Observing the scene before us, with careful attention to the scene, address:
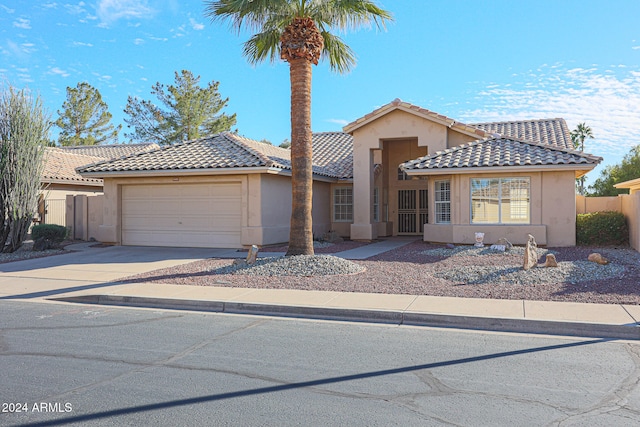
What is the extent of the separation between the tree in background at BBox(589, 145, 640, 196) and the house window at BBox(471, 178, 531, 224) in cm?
2483

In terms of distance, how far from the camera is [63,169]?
26.6 m

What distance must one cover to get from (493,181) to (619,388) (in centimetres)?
1378

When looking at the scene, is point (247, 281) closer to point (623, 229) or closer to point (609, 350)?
point (609, 350)

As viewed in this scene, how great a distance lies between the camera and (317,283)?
11.7m

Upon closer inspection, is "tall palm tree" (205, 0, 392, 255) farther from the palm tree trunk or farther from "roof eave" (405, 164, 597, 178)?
"roof eave" (405, 164, 597, 178)

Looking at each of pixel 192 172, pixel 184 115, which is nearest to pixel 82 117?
pixel 184 115

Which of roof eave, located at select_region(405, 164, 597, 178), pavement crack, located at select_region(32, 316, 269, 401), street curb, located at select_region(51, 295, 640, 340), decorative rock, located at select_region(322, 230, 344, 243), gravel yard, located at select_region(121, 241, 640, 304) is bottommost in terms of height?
pavement crack, located at select_region(32, 316, 269, 401)

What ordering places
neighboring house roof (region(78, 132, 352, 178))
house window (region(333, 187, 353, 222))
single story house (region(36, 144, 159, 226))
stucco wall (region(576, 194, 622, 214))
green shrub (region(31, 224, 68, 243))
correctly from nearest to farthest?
1. green shrub (region(31, 224, 68, 243))
2. neighboring house roof (region(78, 132, 352, 178))
3. stucco wall (region(576, 194, 622, 214))
4. single story house (region(36, 144, 159, 226))
5. house window (region(333, 187, 353, 222))

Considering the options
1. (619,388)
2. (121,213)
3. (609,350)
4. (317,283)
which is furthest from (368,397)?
(121,213)

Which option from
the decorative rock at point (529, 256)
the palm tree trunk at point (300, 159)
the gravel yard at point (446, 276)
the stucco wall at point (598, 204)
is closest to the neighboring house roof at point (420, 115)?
the stucco wall at point (598, 204)

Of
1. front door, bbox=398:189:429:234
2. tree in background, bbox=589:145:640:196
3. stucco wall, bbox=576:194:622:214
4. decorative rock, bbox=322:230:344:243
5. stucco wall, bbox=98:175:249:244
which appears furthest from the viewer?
tree in background, bbox=589:145:640:196

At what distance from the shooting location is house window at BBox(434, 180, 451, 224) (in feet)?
64.3

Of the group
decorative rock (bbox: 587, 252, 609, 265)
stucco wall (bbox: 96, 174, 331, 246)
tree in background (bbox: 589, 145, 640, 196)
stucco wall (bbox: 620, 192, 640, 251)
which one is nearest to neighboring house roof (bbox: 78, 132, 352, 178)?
stucco wall (bbox: 96, 174, 331, 246)

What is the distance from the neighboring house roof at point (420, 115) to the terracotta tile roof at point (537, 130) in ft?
8.06
